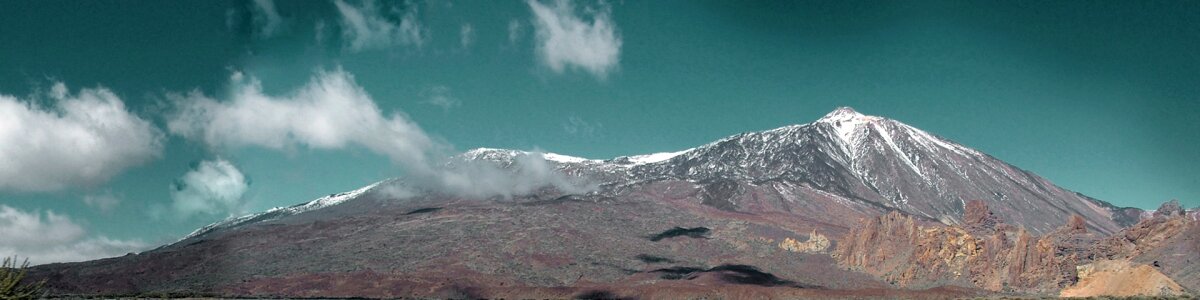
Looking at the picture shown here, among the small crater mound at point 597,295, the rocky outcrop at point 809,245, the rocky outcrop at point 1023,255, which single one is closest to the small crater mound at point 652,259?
the rocky outcrop at point 809,245

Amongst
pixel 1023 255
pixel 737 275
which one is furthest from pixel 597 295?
pixel 1023 255

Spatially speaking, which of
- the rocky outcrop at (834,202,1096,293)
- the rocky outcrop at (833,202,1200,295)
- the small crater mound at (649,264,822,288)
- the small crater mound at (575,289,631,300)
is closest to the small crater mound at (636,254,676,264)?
the small crater mound at (649,264,822,288)

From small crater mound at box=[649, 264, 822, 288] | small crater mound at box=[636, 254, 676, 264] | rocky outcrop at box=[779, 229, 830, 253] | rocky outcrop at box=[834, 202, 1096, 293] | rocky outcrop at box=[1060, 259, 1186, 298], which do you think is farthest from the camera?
rocky outcrop at box=[779, 229, 830, 253]

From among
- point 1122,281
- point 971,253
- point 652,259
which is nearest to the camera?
point 1122,281

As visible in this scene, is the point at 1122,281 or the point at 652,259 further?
the point at 652,259

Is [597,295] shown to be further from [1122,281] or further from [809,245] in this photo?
[809,245]

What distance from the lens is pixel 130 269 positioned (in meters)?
158

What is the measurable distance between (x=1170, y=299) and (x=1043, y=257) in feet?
245

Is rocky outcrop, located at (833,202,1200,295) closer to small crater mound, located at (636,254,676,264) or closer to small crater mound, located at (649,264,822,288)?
small crater mound, located at (649,264,822,288)

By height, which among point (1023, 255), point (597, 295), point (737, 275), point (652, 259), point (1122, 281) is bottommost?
point (1122, 281)

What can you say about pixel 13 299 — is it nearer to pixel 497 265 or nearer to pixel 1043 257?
pixel 497 265

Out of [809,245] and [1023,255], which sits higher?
[809,245]

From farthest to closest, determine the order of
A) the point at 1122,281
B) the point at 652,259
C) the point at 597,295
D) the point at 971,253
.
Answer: the point at 652,259, the point at 971,253, the point at 597,295, the point at 1122,281

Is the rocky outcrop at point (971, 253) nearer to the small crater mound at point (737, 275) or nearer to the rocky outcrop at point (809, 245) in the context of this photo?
the rocky outcrop at point (809, 245)
